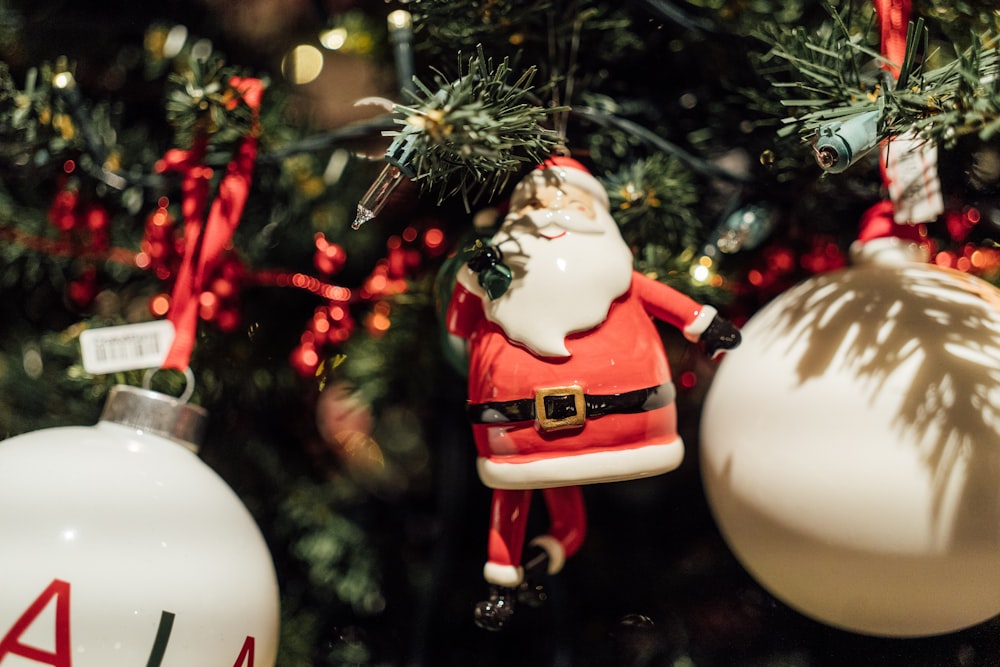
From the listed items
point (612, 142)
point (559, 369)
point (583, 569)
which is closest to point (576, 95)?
point (612, 142)

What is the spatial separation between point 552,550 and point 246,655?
216mm

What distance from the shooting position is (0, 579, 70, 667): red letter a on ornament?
434mm

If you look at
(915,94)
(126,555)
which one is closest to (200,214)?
(126,555)

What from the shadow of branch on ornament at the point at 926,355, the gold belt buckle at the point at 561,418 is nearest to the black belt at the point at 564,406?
the gold belt buckle at the point at 561,418

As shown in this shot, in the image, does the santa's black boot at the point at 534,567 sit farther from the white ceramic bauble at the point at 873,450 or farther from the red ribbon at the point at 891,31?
the red ribbon at the point at 891,31

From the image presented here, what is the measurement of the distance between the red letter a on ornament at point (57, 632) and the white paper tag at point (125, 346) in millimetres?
168

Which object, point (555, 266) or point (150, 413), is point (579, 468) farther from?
point (150, 413)

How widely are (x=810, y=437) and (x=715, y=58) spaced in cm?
34

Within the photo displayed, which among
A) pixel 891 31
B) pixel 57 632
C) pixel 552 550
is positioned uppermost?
pixel 891 31

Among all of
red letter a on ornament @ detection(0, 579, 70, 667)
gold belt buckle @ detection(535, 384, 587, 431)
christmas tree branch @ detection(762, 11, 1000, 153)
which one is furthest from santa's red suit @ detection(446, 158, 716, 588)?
red letter a on ornament @ detection(0, 579, 70, 667)

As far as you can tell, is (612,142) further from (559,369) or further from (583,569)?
(583,569)

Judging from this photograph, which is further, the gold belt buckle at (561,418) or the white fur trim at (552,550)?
the white fur trim at (552,550)

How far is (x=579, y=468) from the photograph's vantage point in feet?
1.60

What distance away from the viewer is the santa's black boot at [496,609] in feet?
1.81
